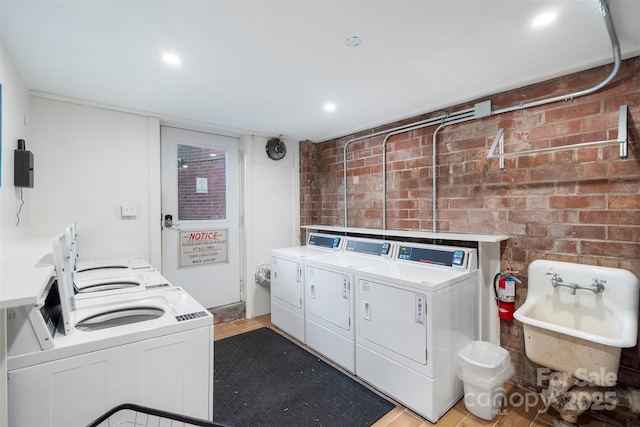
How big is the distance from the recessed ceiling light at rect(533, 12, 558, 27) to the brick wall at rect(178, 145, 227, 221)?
3.14m

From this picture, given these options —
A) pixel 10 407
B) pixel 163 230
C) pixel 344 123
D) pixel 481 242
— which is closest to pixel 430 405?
pixel 481 242

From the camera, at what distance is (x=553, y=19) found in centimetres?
147

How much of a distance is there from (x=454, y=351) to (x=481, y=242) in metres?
0.83

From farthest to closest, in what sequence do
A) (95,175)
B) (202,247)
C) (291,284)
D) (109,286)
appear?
(202,247) → (291,284) → (95,175) → (109,286)

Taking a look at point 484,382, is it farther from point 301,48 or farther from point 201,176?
point 201,176

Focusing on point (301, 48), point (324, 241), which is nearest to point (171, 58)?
point (301, 48)

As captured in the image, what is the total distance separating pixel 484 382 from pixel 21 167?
10.7ft

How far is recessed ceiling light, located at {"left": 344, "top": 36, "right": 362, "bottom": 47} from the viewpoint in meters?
1.62

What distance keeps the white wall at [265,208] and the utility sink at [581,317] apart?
8.86ft

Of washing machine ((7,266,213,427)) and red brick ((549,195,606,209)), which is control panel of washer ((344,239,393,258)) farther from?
washing machine ((7,266,213,427))

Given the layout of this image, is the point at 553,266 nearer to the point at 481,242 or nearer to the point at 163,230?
the point at 481,242

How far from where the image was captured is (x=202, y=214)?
11.4ft

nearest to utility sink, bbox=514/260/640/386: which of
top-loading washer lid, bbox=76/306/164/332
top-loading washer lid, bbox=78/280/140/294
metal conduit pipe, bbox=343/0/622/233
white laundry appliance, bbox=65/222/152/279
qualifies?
metal conduit pipe, bbox=343/0/622/233

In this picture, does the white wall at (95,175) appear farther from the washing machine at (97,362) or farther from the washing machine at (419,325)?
the washing machine at (419,325)
